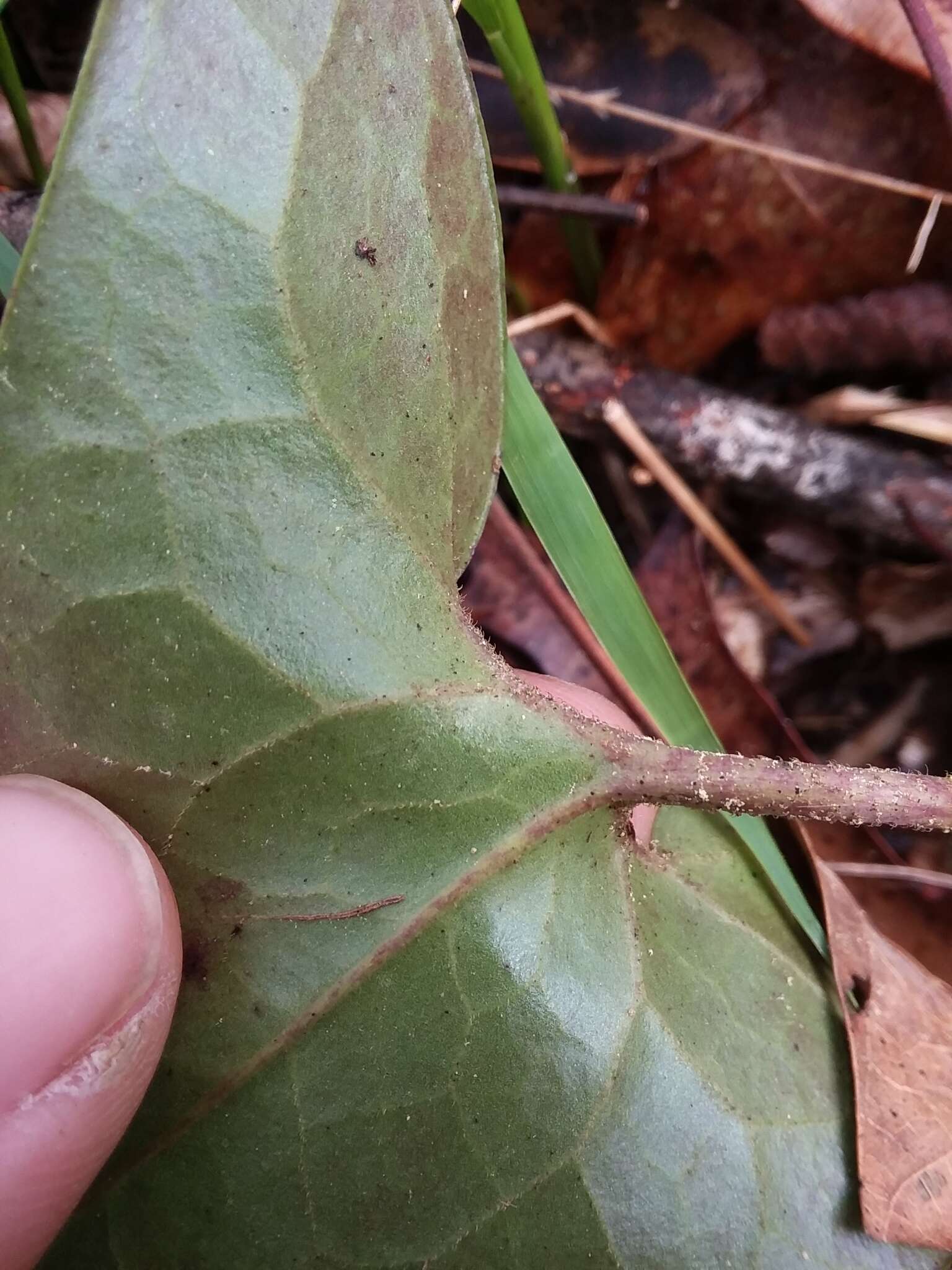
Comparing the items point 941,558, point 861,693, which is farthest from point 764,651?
point 941,558

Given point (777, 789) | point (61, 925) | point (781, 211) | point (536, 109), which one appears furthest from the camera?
point (781, 211)

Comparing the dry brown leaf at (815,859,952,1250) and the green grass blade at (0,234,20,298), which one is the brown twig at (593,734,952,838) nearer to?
the dry brown leaf at (815,859,952,1250)

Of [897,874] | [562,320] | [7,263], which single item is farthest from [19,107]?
[897,874]

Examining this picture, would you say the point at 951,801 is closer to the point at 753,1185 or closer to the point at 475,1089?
the point at 753,1185

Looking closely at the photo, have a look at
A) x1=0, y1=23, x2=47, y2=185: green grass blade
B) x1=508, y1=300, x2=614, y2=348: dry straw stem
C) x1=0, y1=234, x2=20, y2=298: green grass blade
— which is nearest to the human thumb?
x1=0, y1=234, x2=20, y2=298: green grass blade

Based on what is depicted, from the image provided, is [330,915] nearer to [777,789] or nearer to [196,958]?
[196,958]

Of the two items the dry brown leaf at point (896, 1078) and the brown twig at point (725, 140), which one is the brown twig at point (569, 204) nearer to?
the brown twig at point (725, 140)
